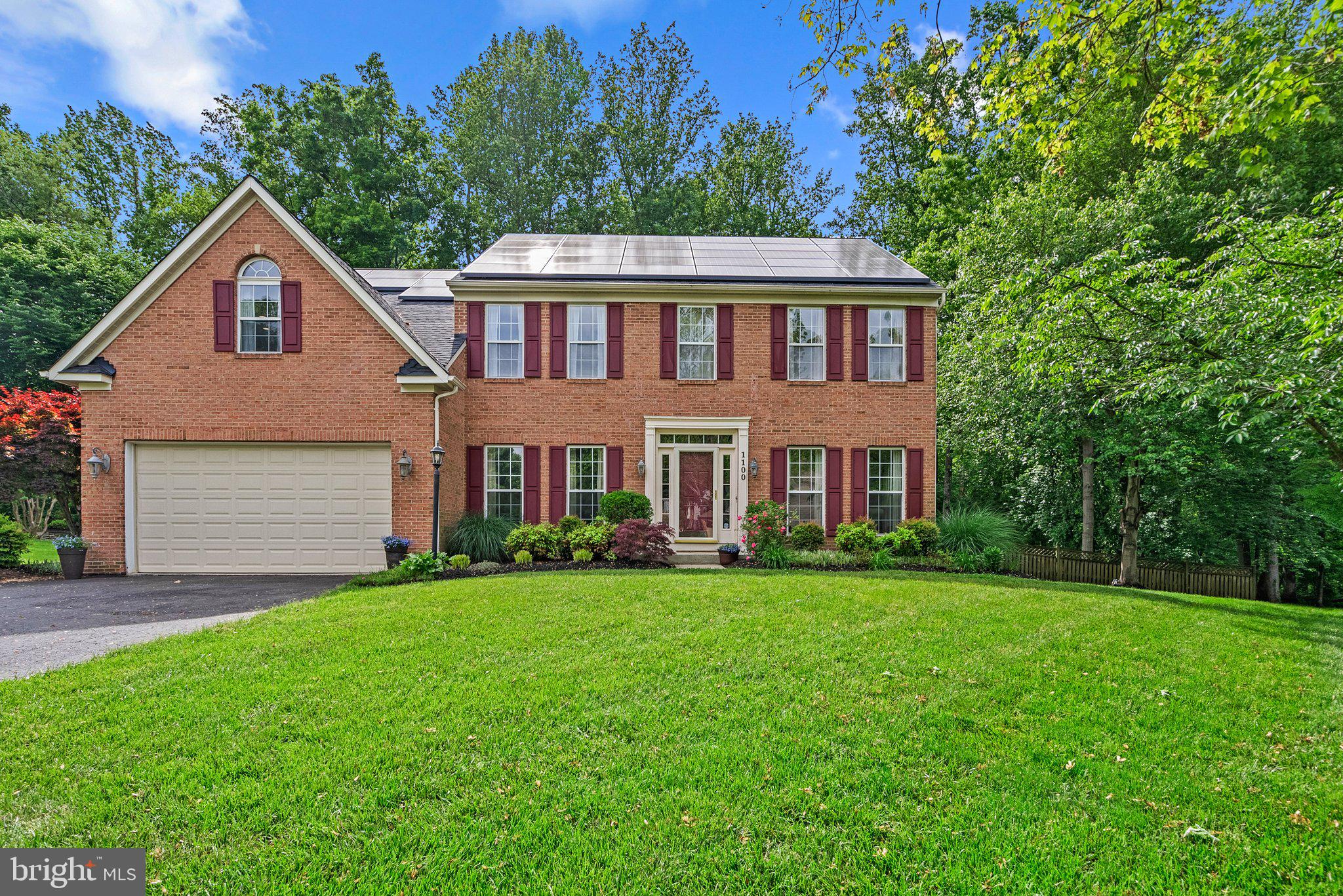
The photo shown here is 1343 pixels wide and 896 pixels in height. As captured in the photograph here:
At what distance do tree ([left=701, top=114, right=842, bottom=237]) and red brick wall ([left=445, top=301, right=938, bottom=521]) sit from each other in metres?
14.0

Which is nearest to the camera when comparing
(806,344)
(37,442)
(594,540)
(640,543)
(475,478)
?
(640,543)

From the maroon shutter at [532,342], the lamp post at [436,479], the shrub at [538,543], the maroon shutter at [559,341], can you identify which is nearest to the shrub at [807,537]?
the shrub at [538,543]

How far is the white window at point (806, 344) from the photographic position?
13.1 metres

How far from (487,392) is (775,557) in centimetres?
707

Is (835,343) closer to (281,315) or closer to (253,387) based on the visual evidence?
(281,315)

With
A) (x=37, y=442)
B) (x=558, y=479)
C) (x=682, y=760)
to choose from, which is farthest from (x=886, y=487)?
(x=37, y=442)

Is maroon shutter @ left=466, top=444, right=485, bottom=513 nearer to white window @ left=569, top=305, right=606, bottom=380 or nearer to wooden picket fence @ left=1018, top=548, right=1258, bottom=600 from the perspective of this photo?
white window @ left=569, top=305, right=606, bottom=380

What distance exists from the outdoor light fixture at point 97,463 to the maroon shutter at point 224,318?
2737 mm

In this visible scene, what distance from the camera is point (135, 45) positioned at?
33.1 ft

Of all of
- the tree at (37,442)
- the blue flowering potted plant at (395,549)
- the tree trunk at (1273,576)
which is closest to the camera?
the blue flowering potted plant at (395,549)

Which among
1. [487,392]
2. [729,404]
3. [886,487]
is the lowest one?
[886,487]

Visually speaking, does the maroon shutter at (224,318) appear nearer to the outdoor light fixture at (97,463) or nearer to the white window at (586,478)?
the outdoor light fixture at (97,463)

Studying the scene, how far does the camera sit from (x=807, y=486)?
1302 cm

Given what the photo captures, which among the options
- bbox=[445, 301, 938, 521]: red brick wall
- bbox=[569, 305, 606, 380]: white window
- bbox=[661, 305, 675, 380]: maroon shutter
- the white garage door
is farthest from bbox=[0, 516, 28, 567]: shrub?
bbox=[661, 305, 675, 380]: maroon shutter
